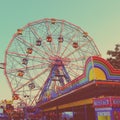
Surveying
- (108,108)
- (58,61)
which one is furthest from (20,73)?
(108,108)

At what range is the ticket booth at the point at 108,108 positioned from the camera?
15227mm

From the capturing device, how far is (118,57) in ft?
143

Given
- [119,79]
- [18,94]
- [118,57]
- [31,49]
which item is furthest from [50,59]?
[119,79]

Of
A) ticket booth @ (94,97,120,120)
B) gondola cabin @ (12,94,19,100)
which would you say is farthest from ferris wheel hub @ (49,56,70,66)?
ticket booth @ (94,97,120,120)

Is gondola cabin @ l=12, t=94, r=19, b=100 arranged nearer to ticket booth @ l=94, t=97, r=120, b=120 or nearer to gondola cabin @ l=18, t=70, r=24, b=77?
gondola cabin @ l=18, t=70, r=24, b=77

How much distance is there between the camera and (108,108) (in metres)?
15.3

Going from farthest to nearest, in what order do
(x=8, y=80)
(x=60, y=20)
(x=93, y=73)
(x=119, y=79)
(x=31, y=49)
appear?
(x=60, y=20)
(x=31, y=49)
(x=8, y=80)
(x=119, y=79)
(x=93, y=73)

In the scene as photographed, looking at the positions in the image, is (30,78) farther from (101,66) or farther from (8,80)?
(101,66)

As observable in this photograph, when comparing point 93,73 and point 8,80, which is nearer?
point 93,73

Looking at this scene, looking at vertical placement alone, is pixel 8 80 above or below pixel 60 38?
below

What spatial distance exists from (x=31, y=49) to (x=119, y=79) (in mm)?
23364

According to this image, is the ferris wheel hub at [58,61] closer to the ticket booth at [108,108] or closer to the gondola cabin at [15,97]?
the gondola cabin at [15,97]

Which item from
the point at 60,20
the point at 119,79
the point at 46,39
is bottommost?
the point at 119,79

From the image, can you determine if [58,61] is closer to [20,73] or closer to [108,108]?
[20,73]
